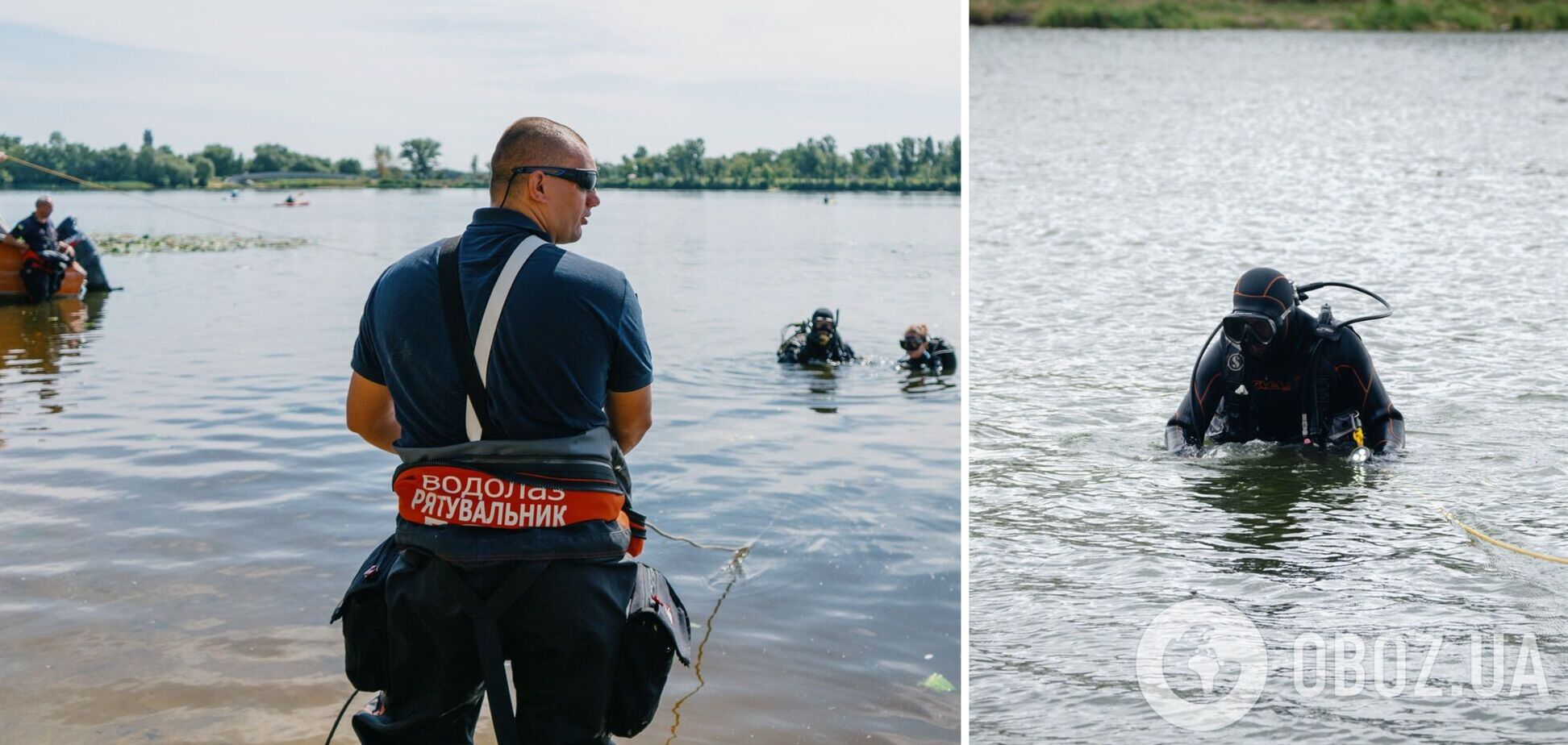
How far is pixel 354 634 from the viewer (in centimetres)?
295

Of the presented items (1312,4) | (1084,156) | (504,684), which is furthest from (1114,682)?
(1312,4)

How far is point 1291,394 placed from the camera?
7.11 metres

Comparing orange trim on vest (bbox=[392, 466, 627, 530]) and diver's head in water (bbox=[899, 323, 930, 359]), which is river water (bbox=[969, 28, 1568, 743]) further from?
orange trim on vest (bbox=[392, 466, 627, 530])

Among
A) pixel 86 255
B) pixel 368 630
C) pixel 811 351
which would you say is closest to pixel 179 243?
pixel 86 255

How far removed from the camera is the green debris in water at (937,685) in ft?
16.2

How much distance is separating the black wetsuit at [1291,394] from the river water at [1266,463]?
6.7 inches

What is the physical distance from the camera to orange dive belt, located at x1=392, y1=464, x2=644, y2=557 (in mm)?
2799

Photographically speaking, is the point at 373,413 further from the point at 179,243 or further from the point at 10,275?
the point at 179,243

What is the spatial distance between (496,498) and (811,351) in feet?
36.0

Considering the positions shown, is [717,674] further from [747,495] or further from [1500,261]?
[1500,261]

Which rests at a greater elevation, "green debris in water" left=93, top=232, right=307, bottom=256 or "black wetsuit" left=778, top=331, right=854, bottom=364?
"green debris in water" left=93, top=232, right=307, bottom=256

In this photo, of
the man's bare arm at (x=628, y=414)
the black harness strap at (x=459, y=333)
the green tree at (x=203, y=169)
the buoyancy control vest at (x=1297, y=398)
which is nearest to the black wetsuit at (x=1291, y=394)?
the buoyancy control vest at (x=1297, y=398)

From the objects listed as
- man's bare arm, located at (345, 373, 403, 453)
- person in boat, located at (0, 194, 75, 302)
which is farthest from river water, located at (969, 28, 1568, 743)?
person in boat, located at (0, 194, 75, 302)

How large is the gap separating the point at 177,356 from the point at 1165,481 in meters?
10.3
